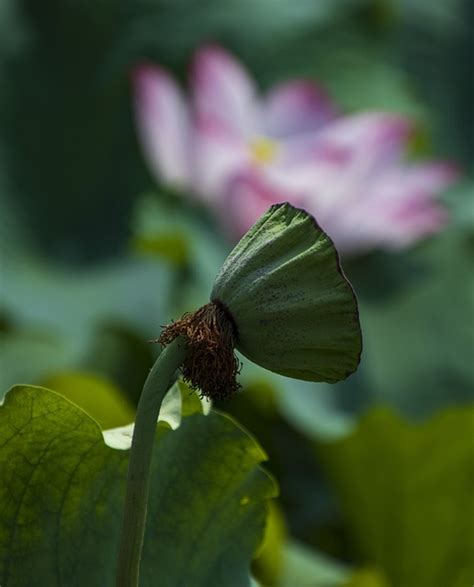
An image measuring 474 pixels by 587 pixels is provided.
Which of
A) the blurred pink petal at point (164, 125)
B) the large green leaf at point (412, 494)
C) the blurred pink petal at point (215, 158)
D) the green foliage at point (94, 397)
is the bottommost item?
the green foliage at point (94, 397)

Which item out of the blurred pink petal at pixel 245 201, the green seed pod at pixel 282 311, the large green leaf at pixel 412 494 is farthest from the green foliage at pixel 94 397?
the green seed pod at pixel 282 311

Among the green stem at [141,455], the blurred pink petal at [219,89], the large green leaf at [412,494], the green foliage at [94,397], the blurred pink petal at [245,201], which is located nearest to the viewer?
the green stem at [141,455]

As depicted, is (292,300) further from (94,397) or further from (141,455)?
(94,397)

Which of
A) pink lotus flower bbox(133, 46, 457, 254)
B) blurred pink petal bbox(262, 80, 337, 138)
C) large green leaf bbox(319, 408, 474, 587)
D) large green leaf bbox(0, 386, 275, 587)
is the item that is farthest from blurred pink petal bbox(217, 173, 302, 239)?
large green leaf bbox(0, 386, 275, 587)

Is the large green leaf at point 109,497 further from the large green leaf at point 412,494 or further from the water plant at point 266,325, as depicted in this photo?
the large green leaf at point 412,494

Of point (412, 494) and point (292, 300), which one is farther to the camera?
point (412, 494)

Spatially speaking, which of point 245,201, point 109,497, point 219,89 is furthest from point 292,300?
point 219,89
